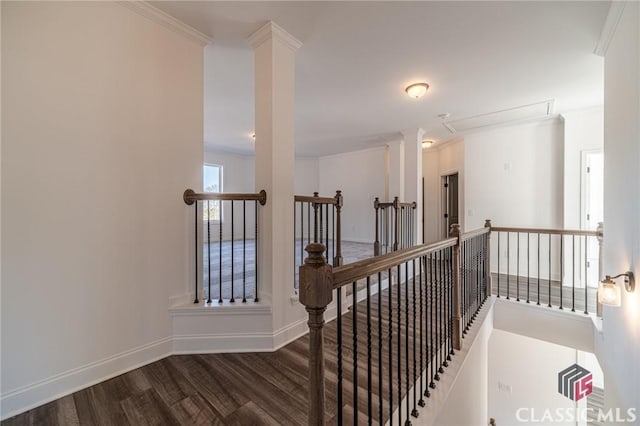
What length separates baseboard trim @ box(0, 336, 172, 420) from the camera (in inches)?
56.1

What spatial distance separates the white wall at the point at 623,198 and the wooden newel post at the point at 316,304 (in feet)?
6.64

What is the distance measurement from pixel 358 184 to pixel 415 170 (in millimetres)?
2182

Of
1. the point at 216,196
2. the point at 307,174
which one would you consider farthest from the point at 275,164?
the point at 307,174

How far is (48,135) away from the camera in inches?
60.1

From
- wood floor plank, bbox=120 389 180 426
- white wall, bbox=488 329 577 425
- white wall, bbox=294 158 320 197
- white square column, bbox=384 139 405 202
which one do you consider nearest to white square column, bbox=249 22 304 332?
wood floor plank, bbox=120 389 180 426

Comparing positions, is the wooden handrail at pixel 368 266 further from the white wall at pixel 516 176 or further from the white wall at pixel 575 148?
the white wall at pixel 516 176

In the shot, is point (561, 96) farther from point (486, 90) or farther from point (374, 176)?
point (374, 176)

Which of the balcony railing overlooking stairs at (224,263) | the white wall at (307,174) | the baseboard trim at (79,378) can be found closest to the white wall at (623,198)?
the balcony railing overlooking stairs at (224,263)

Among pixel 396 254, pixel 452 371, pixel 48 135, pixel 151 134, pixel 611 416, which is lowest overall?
pixel 611 416

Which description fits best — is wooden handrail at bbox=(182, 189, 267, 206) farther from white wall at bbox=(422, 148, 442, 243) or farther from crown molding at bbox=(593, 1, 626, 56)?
white wall at bbox=(422, 148, 442, 243)

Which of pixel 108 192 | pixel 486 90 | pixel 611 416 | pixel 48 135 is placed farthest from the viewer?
pixel 486 90

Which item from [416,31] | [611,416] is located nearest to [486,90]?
[416,31]

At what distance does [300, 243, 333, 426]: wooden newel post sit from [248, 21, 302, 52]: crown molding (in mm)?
2034

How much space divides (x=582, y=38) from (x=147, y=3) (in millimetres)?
3524
